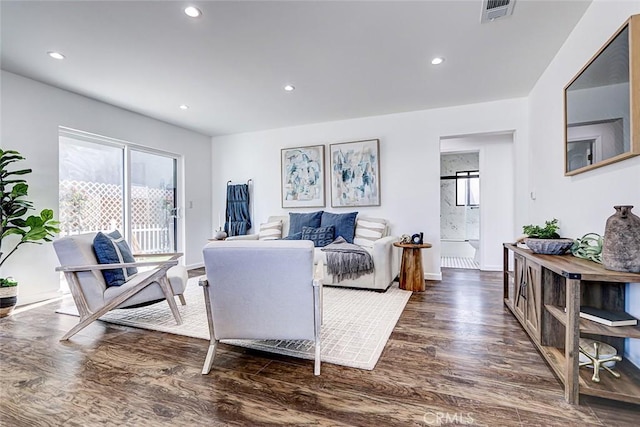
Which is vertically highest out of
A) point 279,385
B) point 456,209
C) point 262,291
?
point 456,209

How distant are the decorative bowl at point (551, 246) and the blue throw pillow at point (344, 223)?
7.72 feet

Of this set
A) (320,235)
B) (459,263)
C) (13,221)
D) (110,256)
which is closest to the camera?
(110,256)

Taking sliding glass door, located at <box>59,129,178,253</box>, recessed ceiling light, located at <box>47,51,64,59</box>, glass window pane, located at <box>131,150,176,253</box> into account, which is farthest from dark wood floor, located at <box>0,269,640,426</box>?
recessed ceiling light, located at <box>47,51,64,59</box>

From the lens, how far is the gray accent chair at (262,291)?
165 centimetres

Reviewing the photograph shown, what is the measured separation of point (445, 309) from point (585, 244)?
4.41ft

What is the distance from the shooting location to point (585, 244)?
6.24 feet

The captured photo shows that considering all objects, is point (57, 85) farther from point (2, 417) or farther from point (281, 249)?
point (281, 249)

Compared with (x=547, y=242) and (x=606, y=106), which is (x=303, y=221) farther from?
(x=606, y=106)

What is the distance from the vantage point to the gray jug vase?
138 centimetres

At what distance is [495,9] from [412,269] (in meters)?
2.66

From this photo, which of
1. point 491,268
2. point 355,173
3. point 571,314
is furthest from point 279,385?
point 491,268

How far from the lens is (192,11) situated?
2.10m

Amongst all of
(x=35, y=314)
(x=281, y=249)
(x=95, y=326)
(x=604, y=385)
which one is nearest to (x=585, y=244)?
(x=604, y=385)

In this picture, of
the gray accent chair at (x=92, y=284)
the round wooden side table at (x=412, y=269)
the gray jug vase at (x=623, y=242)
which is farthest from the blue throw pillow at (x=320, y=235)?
the gray jug vase at (x=623, y=242)
